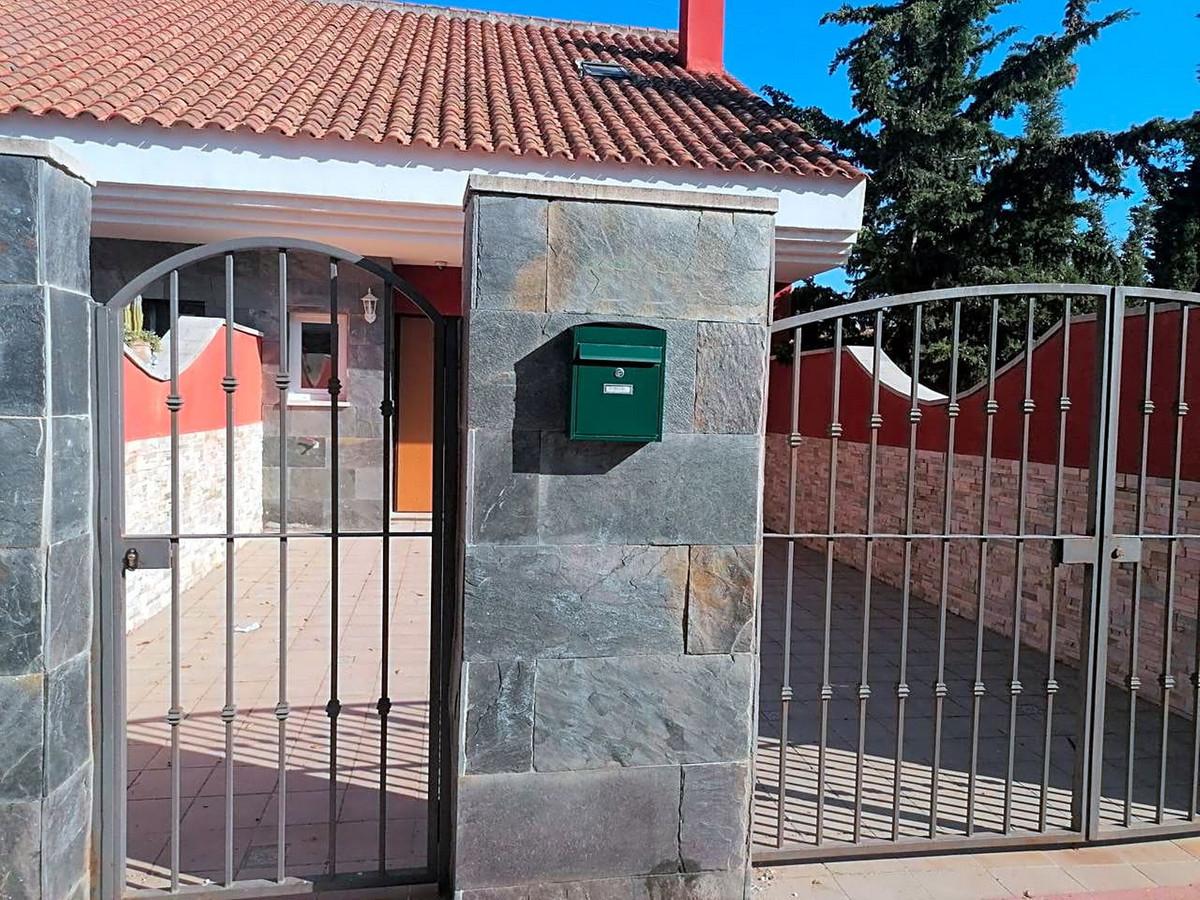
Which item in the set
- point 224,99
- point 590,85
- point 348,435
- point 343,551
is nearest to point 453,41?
point 590,85

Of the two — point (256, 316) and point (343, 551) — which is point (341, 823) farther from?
point (256, 316)

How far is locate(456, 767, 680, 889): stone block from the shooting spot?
93.7 inches

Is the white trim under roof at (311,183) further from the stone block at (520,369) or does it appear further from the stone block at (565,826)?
the stone block at (565,826)

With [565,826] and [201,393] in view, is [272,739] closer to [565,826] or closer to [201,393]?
[565,826]

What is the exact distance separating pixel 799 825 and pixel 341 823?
1.88m

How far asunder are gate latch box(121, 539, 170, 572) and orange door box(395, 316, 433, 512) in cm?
722

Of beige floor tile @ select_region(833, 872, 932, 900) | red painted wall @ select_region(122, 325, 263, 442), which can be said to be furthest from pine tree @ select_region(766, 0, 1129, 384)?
beige floor tile @ select_region(833, 872, 932, 900)

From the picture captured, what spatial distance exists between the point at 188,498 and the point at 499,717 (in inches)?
206

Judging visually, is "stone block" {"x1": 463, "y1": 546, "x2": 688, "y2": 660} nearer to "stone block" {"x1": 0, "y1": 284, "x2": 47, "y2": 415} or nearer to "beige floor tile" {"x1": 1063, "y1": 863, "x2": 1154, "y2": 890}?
"stone block" {"x1": 0, "y1": 284, "x2": 47, "y2": 415}

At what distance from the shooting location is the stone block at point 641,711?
95.3 inches

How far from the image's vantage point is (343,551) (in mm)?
8695

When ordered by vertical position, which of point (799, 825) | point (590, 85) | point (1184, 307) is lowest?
point (799, 825)

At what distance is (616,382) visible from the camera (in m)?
2.34

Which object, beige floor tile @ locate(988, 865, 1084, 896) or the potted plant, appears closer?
beige floor tile @ locate(988, 865, 1084, 896)
